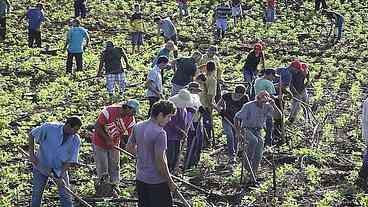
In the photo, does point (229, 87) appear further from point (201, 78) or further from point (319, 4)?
point (319, 4)

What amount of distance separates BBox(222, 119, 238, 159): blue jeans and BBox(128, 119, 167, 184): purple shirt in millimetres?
4364

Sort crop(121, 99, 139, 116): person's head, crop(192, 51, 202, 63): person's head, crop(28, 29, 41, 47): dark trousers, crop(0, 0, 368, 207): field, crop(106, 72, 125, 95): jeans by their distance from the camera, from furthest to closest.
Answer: crop(28, 29, 41, 47): dark trousers < crop(106, 72, 125, 95): jeans < crop(192, 51, 202, 63): person's head < crop(0, 0, 368, 207): field < crop(121, 99, 139, 116): person's head

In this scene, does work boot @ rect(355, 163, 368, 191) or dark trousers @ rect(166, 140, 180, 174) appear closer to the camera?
dark trousers @ rect(166, 140, 180, 174)

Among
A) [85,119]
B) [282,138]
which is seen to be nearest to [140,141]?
[282,138]

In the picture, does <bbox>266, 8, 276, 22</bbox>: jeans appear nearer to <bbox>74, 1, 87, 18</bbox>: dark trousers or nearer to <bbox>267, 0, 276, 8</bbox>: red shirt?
<bbox>267, 0, 276, 8</bbox>: red shirt

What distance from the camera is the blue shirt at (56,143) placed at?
912cm

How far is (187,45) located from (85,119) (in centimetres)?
988

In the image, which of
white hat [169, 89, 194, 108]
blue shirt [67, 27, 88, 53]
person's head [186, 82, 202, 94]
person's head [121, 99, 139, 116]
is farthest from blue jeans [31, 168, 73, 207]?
blue shirt [67, 27, 88, 53]

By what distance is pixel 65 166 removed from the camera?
9250 mm

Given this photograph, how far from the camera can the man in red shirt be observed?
10.1 metres

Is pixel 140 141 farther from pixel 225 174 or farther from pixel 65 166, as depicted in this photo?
pixel 225 174

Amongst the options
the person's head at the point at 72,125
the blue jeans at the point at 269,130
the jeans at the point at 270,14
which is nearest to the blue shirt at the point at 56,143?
the person's head at the point at 72,125

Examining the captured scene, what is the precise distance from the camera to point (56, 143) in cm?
915

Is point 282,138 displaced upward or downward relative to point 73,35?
downward
